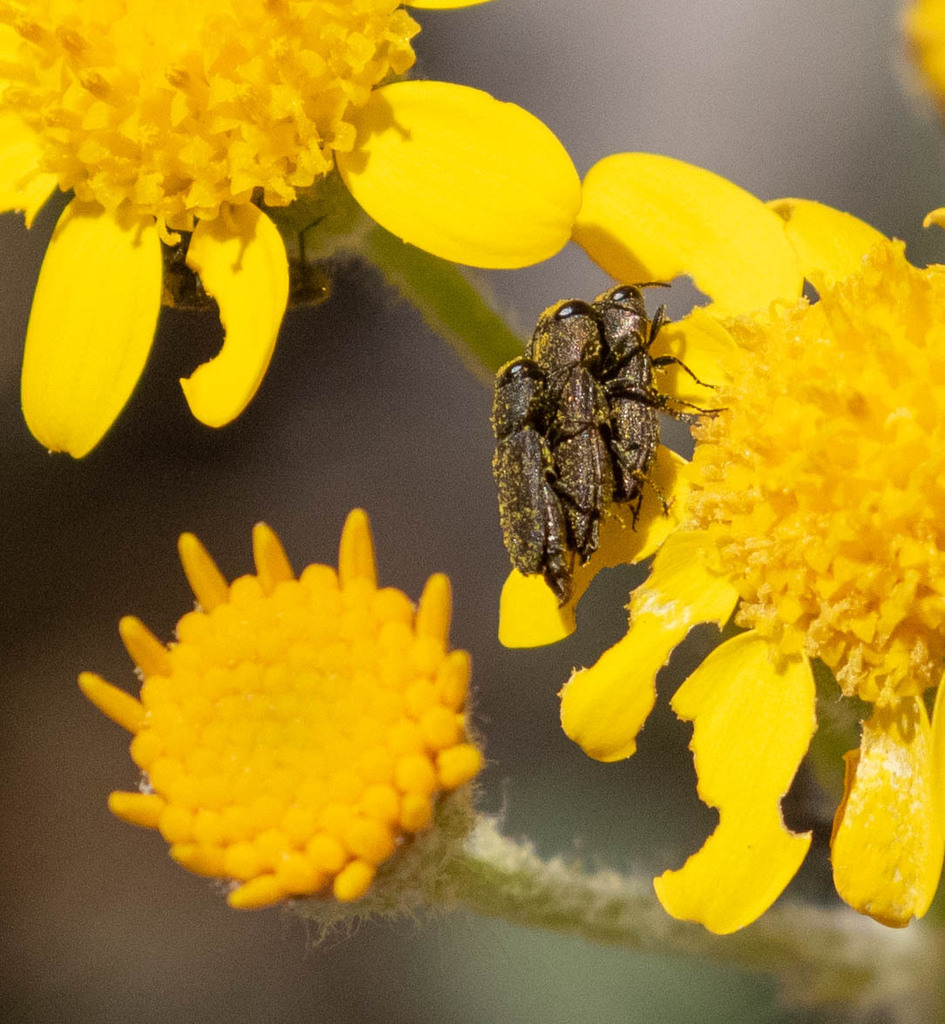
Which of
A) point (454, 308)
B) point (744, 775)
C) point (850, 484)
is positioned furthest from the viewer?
point (454, 308)

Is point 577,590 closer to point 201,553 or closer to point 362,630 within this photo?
point 362,630

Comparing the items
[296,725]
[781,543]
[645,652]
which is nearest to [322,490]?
[296,725]

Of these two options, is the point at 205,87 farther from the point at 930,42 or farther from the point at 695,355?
the point at 930,42

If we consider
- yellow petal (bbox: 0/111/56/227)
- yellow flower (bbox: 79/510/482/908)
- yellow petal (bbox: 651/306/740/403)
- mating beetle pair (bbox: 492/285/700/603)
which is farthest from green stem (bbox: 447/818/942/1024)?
yellow petal (bbox: 0/111/56/227)

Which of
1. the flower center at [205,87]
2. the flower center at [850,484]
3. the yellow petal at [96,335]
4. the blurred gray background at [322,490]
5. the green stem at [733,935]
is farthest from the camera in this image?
the blurred gray background at [322,490]

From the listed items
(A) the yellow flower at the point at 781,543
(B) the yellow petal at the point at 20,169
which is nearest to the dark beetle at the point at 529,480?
(A) the yellow flower at the point at 781,543

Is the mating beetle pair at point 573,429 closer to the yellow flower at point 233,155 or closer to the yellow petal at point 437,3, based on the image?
the yellow flower at point 233,155
